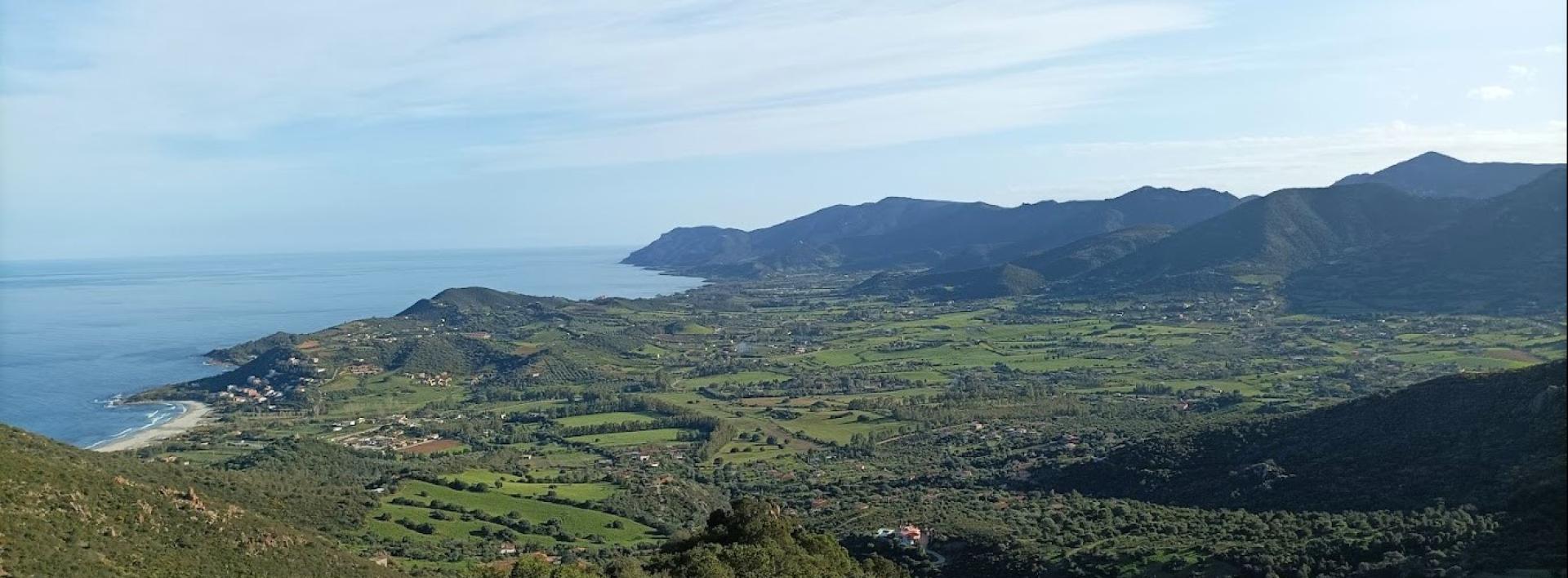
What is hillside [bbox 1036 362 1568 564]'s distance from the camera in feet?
127

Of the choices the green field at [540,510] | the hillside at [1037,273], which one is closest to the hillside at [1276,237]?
the hillside at [1037,273]

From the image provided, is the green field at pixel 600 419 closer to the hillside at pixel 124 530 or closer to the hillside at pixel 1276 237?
the hillside at pixel 124 530

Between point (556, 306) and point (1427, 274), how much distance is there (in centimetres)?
13084

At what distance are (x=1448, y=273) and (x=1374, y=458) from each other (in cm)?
9486

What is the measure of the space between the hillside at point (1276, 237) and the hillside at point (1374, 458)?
335 ft

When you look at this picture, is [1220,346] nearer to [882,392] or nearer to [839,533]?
[882,392]

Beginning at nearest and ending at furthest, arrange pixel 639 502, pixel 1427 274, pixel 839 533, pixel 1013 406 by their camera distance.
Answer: pixel 839 533
pixel 639 502
pixel 1013 406
pixel 1427 274

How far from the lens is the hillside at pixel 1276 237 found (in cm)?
15412

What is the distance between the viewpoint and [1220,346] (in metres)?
110

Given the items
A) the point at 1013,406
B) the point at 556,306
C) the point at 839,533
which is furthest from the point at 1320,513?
the point at 556,306

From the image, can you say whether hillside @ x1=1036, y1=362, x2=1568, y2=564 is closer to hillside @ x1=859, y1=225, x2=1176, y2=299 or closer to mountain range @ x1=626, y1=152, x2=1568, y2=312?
mountain range @ x1=626, y1=152, x2=1568, y2=312

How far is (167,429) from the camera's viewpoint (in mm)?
86750

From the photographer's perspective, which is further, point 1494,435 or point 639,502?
point 639,502

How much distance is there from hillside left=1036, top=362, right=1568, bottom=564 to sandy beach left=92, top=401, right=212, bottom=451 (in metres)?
69.0
